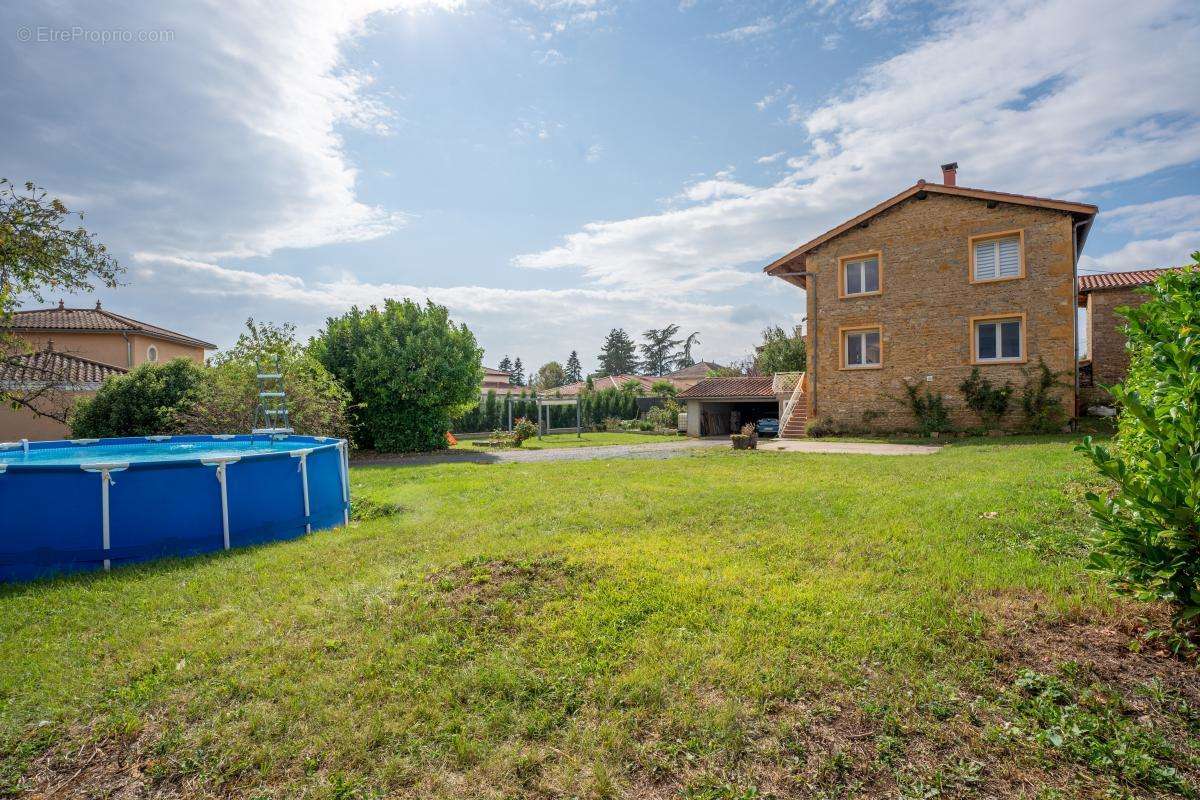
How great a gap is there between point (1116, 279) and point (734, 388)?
17540 millimetres

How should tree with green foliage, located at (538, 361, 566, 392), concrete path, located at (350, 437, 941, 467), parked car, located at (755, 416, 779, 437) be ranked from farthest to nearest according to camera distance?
tree with green foliage, located at (538, 361, 566, 392) < parked car, located at (755, 416, 779, 437) < concrete path, located at (350, 437, 941, 467)

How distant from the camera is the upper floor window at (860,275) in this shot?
21859 mm

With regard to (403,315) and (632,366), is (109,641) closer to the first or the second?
(403,315)

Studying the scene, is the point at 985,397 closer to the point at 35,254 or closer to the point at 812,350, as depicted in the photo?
the point at 812,350

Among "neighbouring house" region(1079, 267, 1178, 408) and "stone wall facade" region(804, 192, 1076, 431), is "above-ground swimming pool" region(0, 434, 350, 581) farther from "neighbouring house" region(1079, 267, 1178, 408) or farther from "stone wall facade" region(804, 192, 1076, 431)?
"neighbouring house" region(1079, 267, 1178, 408)

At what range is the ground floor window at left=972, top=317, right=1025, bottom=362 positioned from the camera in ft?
63.0

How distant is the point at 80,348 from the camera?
26.5m

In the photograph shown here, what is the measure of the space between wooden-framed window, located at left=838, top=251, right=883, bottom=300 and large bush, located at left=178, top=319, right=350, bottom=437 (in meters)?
20.0

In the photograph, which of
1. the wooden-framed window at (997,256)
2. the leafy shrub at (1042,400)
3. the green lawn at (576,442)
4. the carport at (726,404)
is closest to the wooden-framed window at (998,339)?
the leafy shrub at (1042,400)

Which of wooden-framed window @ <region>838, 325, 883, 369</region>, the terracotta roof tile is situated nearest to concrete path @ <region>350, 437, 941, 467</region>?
wooden-framed window @ <region>838, 325, 883, 369</region>

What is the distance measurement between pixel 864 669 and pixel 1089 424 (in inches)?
821

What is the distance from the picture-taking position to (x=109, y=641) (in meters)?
4.10

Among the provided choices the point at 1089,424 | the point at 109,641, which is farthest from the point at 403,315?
the point at 1089,424

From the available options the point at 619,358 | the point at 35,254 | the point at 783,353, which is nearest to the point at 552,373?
the point at 619,358
